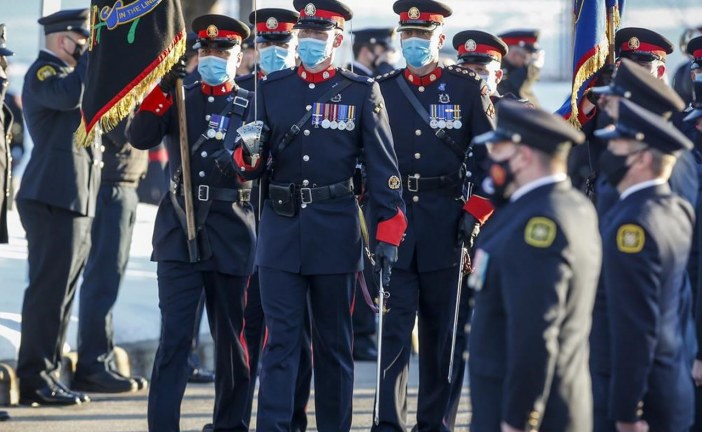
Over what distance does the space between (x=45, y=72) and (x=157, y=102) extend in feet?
5.02

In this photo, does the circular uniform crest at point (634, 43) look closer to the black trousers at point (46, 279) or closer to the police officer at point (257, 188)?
the police officer at point (257, 188)

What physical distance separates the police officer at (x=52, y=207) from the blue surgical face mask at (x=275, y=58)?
3.67ft

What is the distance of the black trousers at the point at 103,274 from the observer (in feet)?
32.4

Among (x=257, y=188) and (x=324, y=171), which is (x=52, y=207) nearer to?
(x=257, y=188)

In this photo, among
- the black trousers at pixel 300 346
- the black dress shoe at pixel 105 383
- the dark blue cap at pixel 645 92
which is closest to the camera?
the dark blue cap at pixel 645 92

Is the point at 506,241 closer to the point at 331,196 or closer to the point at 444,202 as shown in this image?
the point at 331,196

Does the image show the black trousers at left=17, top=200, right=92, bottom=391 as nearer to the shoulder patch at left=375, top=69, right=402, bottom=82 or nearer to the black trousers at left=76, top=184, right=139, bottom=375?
the black trousers at left=76, top=184, right=139, bottom=375

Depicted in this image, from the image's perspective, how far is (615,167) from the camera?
559 centimetres

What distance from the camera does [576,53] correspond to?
8.58 meters

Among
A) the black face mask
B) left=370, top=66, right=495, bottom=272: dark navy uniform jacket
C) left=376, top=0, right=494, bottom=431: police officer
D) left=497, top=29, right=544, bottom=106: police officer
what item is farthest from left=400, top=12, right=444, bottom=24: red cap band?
left=497, top=29, right=544, bottom=106: police officer

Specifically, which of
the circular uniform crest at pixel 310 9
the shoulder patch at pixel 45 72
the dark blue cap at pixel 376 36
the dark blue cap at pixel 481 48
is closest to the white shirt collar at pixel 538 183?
the circular uniform crest at pixel 310 9

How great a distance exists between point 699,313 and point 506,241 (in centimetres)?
191

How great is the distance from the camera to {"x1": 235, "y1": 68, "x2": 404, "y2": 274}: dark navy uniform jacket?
24.8ft

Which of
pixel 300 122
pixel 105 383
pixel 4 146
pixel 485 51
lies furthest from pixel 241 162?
pixel 105 383
